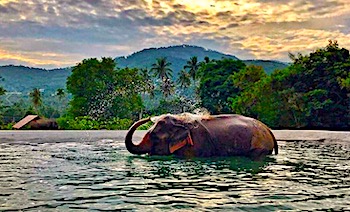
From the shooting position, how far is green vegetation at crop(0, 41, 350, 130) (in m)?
47.1

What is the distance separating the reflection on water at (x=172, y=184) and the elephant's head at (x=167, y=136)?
0.57m

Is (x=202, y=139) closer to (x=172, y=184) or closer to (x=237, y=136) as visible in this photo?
(x=237, y=136)

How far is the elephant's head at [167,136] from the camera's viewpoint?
1420 centimetres

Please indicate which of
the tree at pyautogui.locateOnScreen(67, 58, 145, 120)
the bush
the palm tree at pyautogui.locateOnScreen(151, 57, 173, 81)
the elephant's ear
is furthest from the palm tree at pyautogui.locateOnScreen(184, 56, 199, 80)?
the elephant's ear

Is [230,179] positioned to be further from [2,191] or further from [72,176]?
[2,191]

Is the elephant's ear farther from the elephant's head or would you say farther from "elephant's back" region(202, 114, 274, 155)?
"elephant's back" region(202, 114, 274, 155)

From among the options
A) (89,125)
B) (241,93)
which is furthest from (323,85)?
(89,125)

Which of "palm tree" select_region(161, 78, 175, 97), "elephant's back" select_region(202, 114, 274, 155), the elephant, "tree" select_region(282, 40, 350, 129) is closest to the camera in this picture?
the elephant

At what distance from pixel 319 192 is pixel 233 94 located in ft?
180

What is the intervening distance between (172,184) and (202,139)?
18.2 feet

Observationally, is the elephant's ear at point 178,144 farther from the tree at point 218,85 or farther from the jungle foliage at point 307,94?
the tree at point 218,85

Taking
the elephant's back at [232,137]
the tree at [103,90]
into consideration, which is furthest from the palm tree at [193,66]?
the elephant's back at [232,137]

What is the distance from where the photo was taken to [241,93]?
56344 millimetres

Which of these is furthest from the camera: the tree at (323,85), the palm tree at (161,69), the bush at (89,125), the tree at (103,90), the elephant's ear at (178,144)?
the palm tree at (161,69)
